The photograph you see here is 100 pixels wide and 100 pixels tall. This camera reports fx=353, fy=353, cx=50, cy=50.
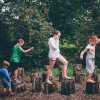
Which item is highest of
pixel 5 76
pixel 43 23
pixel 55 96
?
pixel 43 23

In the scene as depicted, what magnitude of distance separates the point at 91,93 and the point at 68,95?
787 mm

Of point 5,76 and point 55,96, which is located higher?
point 5,76

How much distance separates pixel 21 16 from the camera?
55.6 ft

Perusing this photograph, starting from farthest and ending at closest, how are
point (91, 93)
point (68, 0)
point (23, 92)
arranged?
1. point (68, 0)
2. point (23, 92)
3. point (91, 93)

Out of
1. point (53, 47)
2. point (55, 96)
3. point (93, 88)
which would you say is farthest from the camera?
point (53, 47)

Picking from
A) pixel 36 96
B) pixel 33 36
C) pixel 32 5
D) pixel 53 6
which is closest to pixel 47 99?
pixel 36 96

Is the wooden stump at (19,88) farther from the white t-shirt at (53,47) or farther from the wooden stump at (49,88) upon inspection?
the white t-shirt at (53,47)

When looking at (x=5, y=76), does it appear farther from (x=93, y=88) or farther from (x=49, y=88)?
(x=93, y=88)

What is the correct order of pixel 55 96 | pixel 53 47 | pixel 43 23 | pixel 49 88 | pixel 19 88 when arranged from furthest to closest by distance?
pixel 43 23
pixel 19 88
pixel 49 88
pixel 53 47
pixel 55 96

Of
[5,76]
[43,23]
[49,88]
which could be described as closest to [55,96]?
[49,88]

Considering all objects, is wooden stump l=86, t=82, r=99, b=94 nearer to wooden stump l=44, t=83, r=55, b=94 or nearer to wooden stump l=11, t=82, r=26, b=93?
wooden stump l=44, t=83, r=55, b=94

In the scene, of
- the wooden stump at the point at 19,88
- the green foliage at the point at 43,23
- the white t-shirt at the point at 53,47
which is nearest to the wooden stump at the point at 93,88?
the white t-shirt at the point at 53,47

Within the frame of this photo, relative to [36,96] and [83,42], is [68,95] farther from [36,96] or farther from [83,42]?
[83,42]

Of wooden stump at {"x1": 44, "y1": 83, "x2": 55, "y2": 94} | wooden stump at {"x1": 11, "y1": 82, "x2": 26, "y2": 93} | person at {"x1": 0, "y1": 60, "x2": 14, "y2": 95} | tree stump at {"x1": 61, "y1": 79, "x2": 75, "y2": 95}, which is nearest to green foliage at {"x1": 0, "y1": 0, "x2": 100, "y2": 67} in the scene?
wooden stump at {"x1": 11, "y1": 82, "x2": 26, "y2": 93}
